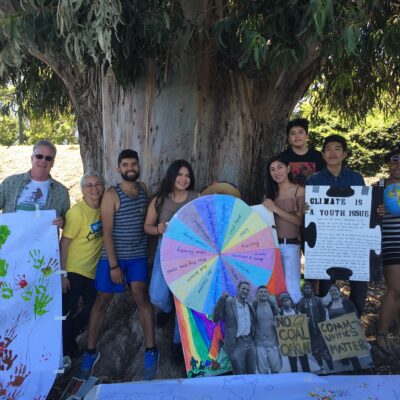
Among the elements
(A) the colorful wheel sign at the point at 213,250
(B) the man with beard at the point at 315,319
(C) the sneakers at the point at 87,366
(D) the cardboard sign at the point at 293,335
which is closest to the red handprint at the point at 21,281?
(C) the sneakers at the point at 87,366

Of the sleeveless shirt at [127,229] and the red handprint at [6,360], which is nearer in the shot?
the red handprint at [6,360]

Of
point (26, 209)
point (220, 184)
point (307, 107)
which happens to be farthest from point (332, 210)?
point (307, 107)

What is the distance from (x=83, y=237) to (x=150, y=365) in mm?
1099

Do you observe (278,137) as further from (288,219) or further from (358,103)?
(358,103)

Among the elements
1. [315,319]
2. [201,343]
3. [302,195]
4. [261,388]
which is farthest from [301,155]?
[261,388]

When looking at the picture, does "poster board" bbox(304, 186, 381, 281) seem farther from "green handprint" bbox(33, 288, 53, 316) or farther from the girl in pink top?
"green handprint" bbox(33, 288, 53, 316)

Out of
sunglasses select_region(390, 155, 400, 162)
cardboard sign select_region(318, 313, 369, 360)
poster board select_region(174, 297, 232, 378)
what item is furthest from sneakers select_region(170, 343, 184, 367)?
sunglasses select_region(390, 155, 400, 162)

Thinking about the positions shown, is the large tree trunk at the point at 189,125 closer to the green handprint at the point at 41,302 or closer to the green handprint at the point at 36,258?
the green handprint at the point at 41,302

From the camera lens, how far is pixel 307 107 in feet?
41.9

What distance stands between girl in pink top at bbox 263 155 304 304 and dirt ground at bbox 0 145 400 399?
1.02 metres

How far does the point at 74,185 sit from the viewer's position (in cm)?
1064

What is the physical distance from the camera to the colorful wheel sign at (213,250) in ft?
10.3

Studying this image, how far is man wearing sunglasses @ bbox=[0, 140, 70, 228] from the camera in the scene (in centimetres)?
337

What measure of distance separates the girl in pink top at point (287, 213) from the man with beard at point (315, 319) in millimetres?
56
